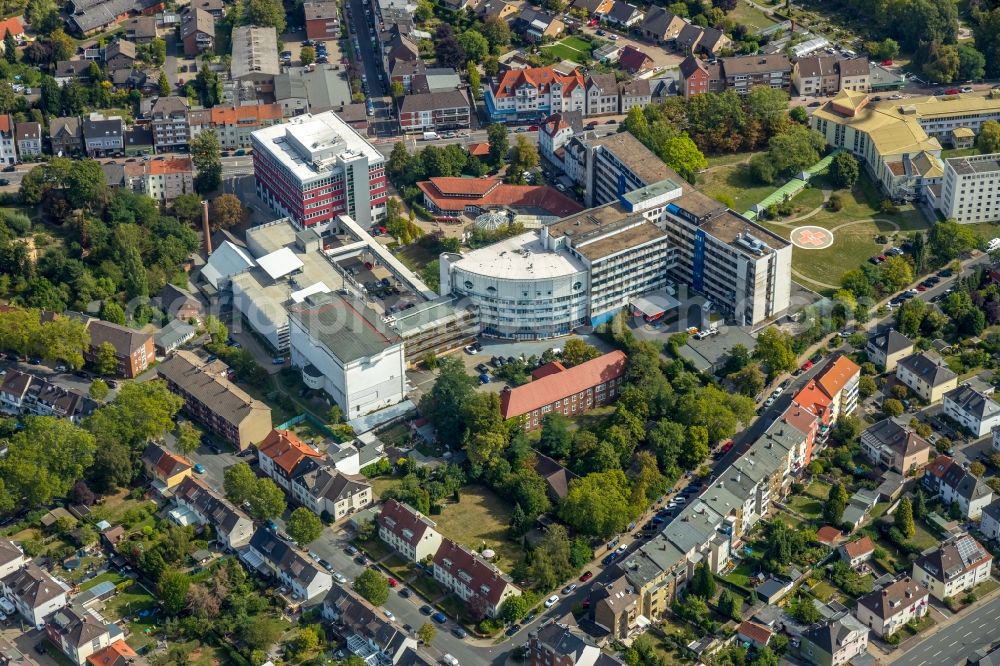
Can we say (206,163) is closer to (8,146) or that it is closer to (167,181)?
(167,181)

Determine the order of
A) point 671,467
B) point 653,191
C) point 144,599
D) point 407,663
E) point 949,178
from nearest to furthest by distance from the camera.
→ point 407,663
point 144,599
point 671,467
point 653,191
point 949,178

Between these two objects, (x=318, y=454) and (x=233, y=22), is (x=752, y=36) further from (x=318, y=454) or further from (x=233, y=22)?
(x=318, y=454)

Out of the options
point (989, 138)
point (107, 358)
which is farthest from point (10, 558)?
point (989, 138)

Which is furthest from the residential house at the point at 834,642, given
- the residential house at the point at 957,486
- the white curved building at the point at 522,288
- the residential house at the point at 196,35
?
the residential house at the point at 196,35

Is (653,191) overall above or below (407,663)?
above

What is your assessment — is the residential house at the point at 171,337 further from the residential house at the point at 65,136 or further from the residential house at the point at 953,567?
the residential house at the point at 953,567

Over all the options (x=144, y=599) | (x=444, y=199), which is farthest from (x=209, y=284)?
(x=144, y=599)
